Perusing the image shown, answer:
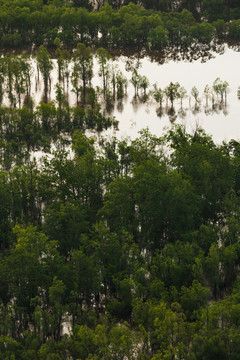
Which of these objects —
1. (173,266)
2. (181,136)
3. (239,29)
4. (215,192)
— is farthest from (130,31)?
(173,266)

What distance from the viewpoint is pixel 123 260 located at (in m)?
43.3

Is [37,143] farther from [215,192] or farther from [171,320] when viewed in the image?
[171,320]

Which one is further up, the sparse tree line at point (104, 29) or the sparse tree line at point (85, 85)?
the sparse tree line at point (104, 29)

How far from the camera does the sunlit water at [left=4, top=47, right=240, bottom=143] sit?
7856 centimetres

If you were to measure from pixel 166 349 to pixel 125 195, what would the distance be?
57.7ft

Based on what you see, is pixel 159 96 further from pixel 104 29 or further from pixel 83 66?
pixel 104 29

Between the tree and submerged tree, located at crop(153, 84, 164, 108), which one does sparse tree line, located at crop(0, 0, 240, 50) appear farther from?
submerged tree, located at crop(153, 84, 164, 108)

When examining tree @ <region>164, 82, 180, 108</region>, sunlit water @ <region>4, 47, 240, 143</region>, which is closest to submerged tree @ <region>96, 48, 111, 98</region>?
sunlit water @ <region>4, 47, 240, 143</region>

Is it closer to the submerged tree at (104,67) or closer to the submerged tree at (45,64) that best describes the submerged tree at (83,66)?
the submerged tree at (104,67)

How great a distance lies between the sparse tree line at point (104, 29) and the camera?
10588 cm

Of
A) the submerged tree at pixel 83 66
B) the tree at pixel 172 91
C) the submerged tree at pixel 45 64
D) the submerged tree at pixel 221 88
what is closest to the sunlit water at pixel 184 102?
the submerged tree at pixel 221 88

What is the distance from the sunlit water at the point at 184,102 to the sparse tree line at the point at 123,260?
1836 centimetres

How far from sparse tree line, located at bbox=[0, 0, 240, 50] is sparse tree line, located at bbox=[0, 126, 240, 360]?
53.8 meters

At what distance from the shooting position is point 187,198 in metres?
48.4
